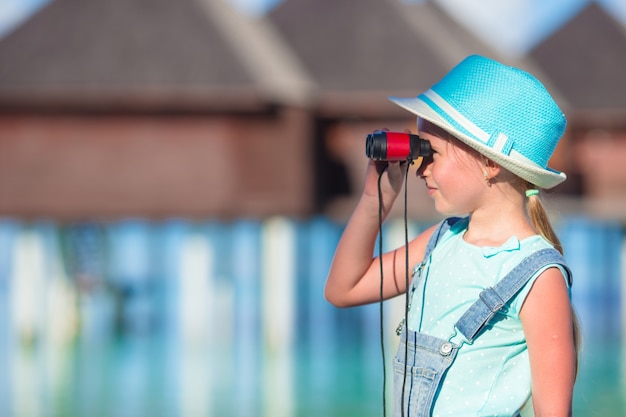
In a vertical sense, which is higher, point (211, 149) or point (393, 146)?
point (211, 149)

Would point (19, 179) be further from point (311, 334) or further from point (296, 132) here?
point (311, 334)

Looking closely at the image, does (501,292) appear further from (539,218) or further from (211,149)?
(211,149)

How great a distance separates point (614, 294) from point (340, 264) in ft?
81.6

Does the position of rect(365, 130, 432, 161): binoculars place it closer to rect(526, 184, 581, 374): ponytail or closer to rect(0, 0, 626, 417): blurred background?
rect(526, 184, 581, 374): ponytail

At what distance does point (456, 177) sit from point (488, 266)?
0.64 feet

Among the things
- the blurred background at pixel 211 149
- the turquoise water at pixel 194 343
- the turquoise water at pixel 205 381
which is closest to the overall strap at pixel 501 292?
the turquoise water at pixel 194 343

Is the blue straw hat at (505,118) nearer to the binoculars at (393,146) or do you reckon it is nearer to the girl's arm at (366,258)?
the binoculars at (393,146)

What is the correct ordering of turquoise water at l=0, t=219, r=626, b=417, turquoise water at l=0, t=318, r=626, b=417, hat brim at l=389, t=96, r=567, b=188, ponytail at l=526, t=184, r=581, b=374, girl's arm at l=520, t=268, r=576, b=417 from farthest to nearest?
1. turquoise water at l=0, t=219, r=626, b=417
2. turquoise water at l=0, t=318, r=626, b=417
3. ponytail at l=526, t=184, r=581, b=374
4. hat brim at l=389, t=96, r=567, b=188
5. girl's arm at l=520, t=268, r=576, b=417

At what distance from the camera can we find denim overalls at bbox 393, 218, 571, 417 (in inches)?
77.1

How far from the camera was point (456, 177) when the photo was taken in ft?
6.94

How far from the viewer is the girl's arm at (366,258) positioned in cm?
222

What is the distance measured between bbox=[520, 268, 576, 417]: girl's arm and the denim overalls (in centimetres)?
4


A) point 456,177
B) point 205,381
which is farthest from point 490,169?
point 205,381

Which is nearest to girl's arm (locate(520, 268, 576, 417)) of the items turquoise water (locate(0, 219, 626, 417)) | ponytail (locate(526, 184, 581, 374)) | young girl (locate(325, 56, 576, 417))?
young girl (locate(325, 56, 576, 417))
